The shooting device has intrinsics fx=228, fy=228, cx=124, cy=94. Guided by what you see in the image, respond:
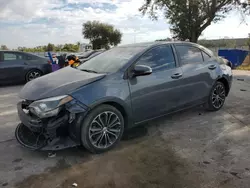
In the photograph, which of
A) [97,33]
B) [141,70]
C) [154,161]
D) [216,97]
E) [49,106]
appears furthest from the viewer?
[97,33]

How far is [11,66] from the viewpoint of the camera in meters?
8.54

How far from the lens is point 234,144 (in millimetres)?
3531

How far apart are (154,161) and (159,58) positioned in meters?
1.74

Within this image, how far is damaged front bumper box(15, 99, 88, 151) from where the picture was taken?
296 cm

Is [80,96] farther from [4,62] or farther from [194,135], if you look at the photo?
[4,62]

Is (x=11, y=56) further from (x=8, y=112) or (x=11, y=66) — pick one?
(x=8, y=112)

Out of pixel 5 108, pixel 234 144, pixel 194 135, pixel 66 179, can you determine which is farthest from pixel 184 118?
pixel 5 108

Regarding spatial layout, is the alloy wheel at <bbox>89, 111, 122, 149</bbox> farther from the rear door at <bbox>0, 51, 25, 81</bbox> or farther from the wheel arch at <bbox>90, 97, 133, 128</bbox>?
the rear door at <bbox>0, 51, 25, 81</bbox>

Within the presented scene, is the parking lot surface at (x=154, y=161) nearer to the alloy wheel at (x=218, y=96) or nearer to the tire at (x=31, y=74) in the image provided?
the alloy wheel at (x=218, y=96)

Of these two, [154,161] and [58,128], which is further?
[154,161]

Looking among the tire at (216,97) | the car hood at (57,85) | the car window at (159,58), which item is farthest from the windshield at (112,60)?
the tire at (216,97)

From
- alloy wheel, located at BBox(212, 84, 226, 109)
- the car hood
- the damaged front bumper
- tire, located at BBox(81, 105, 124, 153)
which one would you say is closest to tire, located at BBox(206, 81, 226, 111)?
alloy wheel, located at BBox(212, 84, 226, 109)

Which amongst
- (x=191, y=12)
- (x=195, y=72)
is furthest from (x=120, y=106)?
(x=191, y=12)

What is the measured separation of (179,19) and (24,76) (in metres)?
11.7
